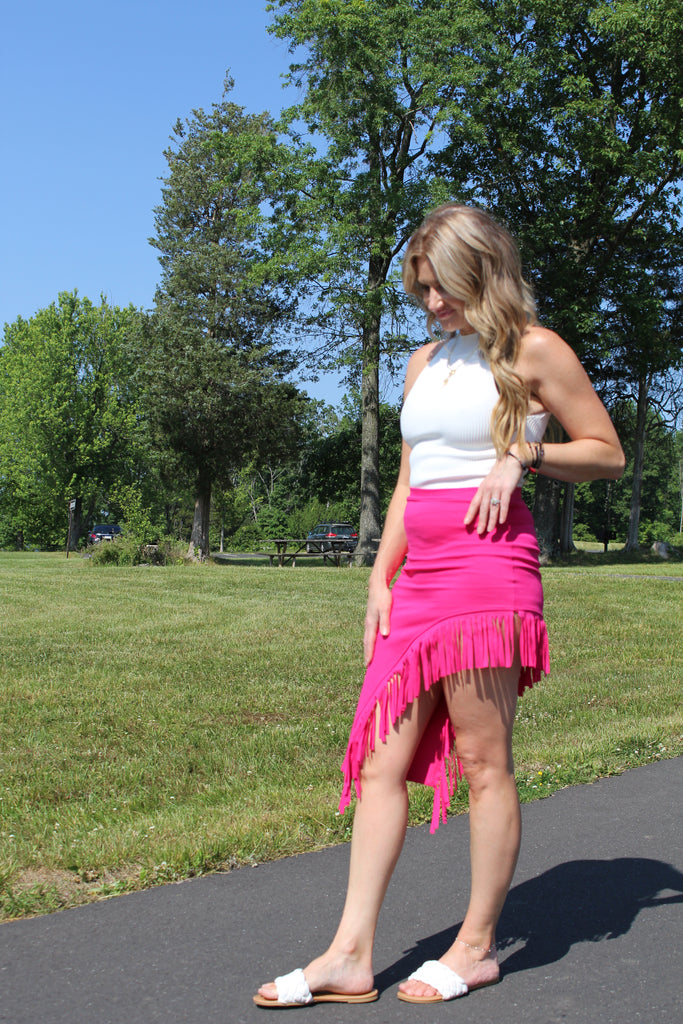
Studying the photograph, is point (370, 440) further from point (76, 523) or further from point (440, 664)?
point (76, 523)

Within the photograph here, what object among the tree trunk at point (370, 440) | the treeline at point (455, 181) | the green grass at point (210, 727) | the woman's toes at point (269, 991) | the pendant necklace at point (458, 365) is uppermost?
the treeline at point (455, 181)

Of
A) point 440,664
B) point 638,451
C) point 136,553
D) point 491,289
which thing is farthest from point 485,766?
point 638,451

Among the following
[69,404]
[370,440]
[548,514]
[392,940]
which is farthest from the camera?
[69,404]

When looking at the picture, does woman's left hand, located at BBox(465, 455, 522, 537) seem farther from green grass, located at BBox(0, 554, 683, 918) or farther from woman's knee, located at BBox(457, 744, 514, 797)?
green grass, located at BBox(0, 554, 683, 918)

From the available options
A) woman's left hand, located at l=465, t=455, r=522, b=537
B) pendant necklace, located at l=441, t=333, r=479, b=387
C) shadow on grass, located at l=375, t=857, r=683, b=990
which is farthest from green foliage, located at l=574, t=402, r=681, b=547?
woman's left hand, located at l=465, t=455, r=522, b=537

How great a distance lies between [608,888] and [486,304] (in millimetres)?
2135

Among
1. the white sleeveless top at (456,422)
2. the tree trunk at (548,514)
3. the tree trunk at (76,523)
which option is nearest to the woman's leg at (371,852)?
the white sleeveless top at (456,422)

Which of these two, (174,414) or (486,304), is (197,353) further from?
(486,304)

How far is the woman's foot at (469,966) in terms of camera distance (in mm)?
2541

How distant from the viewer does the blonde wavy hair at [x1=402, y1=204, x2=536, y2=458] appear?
2.54m

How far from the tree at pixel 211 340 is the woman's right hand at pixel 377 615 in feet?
95.9

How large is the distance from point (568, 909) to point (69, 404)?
4879 centimetres

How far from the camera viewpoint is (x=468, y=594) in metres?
2.53

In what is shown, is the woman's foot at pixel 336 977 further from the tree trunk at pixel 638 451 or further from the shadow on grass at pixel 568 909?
the tree trunk at pixel 638 451
